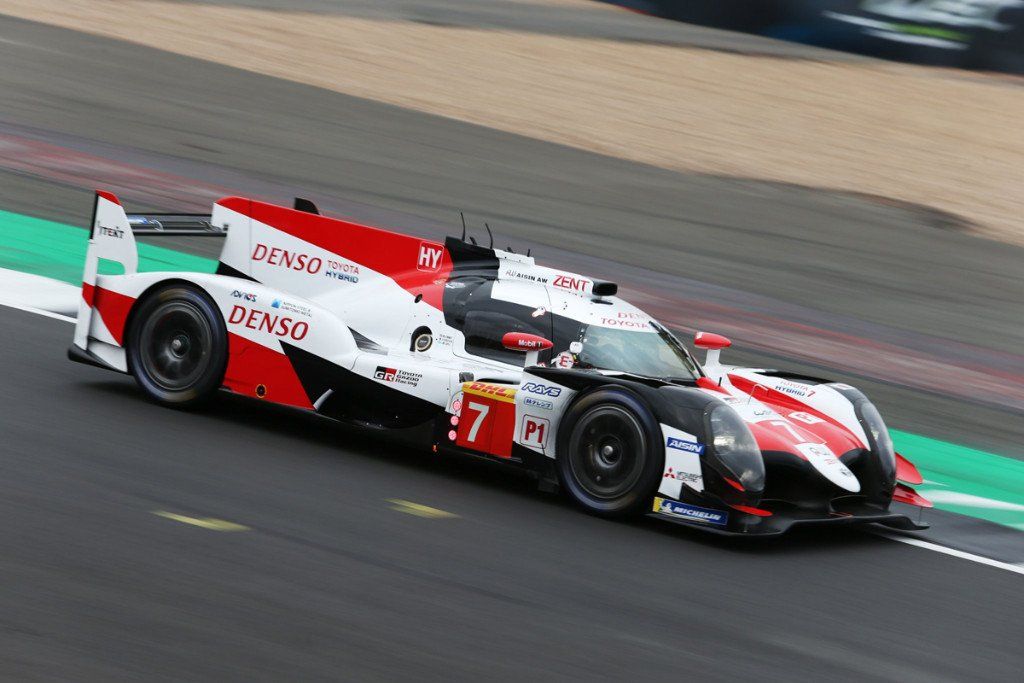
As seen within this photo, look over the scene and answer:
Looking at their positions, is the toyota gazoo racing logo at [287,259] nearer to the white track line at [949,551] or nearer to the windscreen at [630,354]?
the windscreen at [630,354]

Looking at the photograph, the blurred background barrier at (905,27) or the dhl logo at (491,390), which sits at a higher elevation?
the blurred background barrier at (905,27)

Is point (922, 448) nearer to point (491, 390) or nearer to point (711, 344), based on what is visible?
point (711, 344)

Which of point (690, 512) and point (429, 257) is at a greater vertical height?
point (429, 257)

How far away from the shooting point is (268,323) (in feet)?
27.0

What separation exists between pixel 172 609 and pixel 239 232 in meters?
4.03

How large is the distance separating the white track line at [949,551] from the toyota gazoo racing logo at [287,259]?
12.0ft

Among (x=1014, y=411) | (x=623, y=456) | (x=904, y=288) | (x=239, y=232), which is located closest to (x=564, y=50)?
(x=904, y=288)

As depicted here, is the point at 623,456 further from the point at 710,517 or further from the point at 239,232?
the point at 239,232

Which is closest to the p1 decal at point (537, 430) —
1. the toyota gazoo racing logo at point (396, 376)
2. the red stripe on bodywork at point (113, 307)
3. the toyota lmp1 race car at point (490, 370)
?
the toyota lmp1 race car at point (490, 370)

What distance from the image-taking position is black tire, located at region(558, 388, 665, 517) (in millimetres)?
7215

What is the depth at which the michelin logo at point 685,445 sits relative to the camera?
23.4 ft

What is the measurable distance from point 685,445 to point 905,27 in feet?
72.2

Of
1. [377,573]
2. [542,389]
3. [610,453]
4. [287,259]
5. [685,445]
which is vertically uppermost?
[287,259]

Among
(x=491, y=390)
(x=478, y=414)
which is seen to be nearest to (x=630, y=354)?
(x=491, y=390)
